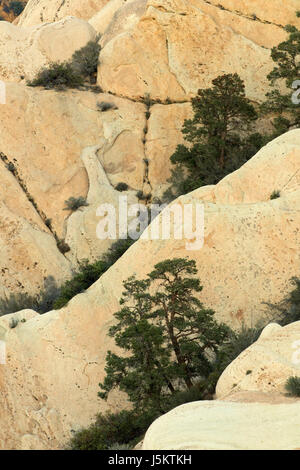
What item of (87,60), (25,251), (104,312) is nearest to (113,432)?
(104,312)

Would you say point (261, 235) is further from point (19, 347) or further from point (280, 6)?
point (280, 6)

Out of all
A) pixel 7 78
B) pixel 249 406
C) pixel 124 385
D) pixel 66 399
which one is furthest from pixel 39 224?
pixel 249 406

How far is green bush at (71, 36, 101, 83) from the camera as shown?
34594mm

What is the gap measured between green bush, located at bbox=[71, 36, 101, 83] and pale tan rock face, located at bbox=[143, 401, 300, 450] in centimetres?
2318

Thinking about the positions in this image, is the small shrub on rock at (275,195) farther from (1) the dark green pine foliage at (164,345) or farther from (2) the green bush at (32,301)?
(2) the green bush at (32,301)

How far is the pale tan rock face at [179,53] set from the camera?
33562 millimetres

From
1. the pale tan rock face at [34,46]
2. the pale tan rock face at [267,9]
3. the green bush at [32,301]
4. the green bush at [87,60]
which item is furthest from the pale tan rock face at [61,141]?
the pale tan rock face at [267,9]

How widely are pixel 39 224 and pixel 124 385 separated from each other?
1333 centimetres

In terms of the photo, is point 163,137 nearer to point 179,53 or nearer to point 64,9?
point 179,53

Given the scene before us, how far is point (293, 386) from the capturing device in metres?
13.7

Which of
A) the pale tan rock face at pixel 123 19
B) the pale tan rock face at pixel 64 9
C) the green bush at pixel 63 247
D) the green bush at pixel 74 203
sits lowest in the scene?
the green bush at pixel 63 247

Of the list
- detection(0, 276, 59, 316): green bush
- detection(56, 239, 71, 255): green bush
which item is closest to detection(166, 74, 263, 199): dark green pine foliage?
detection(56, 239, 71, 255): green bush

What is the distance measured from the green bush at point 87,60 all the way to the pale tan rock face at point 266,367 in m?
21.4

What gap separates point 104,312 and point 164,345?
249 cm
